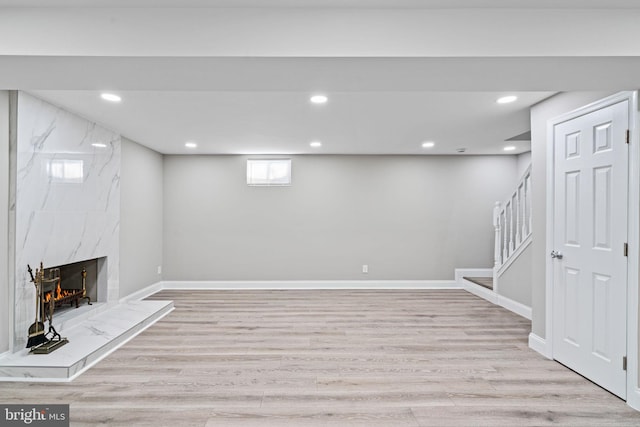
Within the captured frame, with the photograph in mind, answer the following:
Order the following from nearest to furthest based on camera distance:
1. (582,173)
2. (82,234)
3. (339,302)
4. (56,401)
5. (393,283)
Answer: (56,401), (582,173), (82,234), (339,302), (393,283)

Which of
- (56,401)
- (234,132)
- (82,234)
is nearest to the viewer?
(56,401)

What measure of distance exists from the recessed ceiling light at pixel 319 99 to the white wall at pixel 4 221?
8.90 feet

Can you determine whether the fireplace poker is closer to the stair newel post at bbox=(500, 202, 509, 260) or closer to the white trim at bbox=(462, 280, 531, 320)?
the white trim at bbox=(462, 280, 531, 320)

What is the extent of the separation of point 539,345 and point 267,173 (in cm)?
463

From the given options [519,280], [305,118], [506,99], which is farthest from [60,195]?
[519,280]

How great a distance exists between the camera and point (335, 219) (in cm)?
586

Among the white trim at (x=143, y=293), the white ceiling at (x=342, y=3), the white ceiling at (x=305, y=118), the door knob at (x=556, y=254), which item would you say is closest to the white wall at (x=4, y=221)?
the white ceiling at (x=305, y=118)

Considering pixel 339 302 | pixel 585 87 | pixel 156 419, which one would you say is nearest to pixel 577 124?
pixel 585 87

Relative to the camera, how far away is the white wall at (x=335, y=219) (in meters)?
5.81

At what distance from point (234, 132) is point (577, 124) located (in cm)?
376

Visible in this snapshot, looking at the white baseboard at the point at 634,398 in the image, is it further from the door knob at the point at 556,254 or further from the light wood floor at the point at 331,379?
the door knob at the point at 556,254

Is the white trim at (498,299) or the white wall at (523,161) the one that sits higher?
the white wall at (523,161)

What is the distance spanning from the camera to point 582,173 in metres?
2.64

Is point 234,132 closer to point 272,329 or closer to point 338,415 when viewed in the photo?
point 272,329
